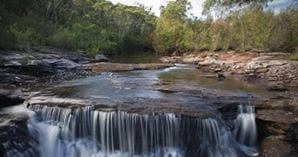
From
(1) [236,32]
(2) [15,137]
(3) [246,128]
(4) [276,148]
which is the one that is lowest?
(4) [276,148]

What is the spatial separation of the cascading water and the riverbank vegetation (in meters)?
9.62

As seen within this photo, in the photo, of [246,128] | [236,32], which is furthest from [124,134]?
[236,32]

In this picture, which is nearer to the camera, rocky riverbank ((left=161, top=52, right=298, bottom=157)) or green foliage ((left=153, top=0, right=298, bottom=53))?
rocky riverbank ((left=161, top=52, right=298, bottom=157))

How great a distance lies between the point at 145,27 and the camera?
76625 millimetres

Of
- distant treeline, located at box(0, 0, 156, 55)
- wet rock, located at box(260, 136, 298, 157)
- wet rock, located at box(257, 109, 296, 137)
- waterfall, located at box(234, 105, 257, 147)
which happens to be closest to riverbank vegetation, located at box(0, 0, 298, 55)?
distant treeline, located at box(0, 0, 156, 55)

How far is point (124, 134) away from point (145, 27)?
212ft

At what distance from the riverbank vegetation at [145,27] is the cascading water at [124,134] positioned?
9.62 m

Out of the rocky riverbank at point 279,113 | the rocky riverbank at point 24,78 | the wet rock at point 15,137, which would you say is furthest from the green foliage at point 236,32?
the wet rock at point 15,137

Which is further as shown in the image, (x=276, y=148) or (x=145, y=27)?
(x=145, y=27)

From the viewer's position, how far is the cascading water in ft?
43.3

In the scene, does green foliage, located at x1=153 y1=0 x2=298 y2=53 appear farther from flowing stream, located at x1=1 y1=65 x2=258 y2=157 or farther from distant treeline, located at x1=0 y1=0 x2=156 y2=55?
flowing stream, located at x1=1 y1=65 x2=258 y2=157

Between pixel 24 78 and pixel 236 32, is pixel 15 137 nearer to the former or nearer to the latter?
pixel 24 78

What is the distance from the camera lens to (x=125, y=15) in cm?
6838

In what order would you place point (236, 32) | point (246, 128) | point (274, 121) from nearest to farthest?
point (274, 121) → point (246, 128) → point (236, 32)
